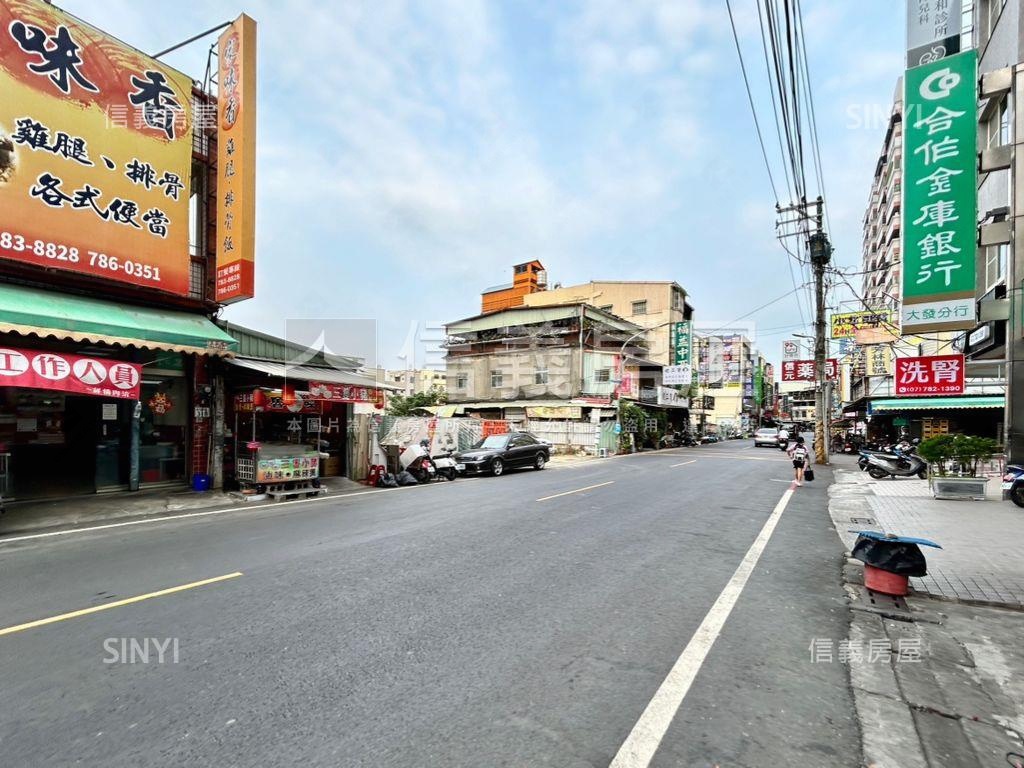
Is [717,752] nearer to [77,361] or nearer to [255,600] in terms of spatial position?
[255,600]

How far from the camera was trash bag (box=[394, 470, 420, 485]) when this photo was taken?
14656 mm

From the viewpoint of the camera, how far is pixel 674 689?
3.27m

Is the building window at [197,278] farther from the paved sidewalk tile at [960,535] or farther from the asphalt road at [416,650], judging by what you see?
the paved sidewalk tile at [960,535]

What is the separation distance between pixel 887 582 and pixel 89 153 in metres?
15.0

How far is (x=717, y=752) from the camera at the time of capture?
8.79ft

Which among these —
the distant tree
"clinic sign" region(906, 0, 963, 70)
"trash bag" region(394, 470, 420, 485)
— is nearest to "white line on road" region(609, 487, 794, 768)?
"clinic sign" region(906, 0, 963, 70)

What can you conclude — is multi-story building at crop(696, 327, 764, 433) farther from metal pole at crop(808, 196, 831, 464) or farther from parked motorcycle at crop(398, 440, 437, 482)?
parked motorcycle at crop(398, 440, 437, 482)

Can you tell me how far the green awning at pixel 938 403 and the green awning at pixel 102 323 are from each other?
28930mm

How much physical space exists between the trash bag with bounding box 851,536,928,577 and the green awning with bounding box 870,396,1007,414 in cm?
2388

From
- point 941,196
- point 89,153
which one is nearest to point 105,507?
point 89,153

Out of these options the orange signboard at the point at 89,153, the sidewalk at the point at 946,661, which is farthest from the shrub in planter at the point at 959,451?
the orange signboard at the point at 89,153

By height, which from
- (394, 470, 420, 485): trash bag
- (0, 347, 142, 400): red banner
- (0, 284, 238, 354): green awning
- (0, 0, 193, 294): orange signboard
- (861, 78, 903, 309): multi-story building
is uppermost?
(861, 78, 903, 309): multi-story building

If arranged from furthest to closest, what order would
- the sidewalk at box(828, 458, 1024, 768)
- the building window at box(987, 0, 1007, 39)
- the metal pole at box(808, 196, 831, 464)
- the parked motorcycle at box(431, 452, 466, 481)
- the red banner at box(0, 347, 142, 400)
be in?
the metal pole at box(808, 196, 831, 464)
the parked motorcycle at box(431, 452, 466, 481)
the building window at box(987, 0, 1007, 39)
the red banner at box(0, 347, 142, 400)
the sidewalk at box(828, 458, 1024, 768)

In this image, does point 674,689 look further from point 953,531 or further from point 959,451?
point 959,451
